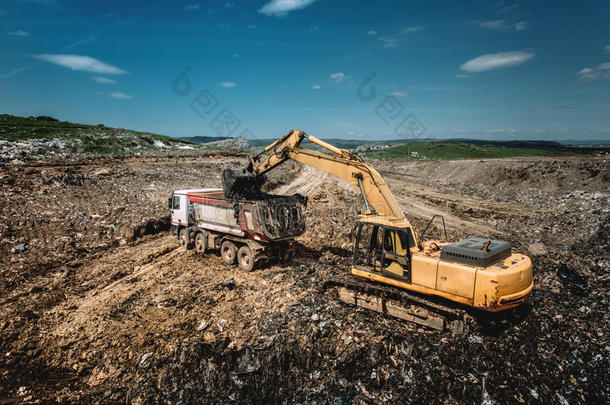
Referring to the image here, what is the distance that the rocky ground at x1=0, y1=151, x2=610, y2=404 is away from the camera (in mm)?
5316

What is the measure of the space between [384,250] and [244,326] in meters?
3.44

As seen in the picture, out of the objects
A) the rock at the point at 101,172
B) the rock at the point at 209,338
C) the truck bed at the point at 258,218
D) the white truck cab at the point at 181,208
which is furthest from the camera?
the rock at the point at 101,172

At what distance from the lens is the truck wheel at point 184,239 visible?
482 inches

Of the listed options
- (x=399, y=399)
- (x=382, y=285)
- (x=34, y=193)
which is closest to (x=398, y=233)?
(x=382, y=285)

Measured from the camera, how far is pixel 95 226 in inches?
520

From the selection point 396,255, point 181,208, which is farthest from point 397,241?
point 181,208

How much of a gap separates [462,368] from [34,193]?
57.2 ft

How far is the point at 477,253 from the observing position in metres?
5.67

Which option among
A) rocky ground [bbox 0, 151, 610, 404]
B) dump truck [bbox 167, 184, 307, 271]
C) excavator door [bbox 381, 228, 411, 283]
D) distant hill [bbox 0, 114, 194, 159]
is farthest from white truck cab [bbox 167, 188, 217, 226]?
distant hill [bbox 0, 114, 194, 159]

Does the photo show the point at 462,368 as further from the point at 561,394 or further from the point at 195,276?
the point at 195,276

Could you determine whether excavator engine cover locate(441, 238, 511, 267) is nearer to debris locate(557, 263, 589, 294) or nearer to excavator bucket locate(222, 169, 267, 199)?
debris locate(557, 263, 589, 294)

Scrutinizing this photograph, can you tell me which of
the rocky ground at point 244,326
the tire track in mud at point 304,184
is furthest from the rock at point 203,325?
the tire track in mud at point 304,184

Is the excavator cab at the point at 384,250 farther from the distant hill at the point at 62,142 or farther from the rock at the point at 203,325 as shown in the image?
the distant hill at the point at 62,142

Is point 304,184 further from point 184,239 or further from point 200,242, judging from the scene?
point 200,242
